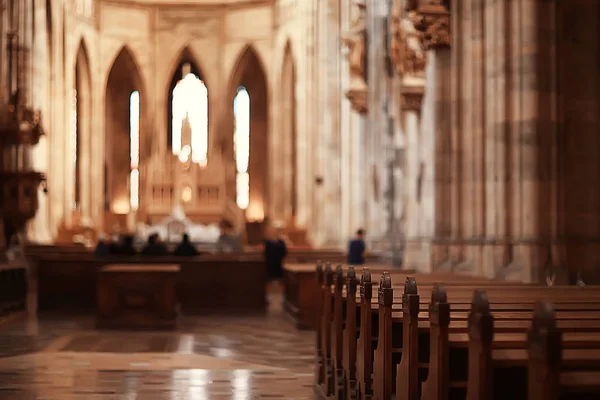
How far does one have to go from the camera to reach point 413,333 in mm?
4879

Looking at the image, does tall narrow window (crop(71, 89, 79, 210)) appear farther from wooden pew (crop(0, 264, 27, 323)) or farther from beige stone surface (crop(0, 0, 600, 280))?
wooden pew (crop(0, 264, 27, 323))

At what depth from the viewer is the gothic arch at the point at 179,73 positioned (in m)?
36.1

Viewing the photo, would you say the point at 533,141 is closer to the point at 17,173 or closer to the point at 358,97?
the point at 358,97

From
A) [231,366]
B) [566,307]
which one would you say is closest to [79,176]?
[231,366]

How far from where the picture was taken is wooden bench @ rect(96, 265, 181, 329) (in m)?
14.0

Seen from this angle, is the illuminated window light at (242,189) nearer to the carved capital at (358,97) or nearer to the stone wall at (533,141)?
the carved capital at (358,97)

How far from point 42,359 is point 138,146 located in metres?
26.9

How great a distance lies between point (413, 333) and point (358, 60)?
15.6m

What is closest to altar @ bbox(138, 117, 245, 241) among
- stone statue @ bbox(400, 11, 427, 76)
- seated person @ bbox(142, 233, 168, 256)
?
seated person @ bbox(142, 233, 168, 256)

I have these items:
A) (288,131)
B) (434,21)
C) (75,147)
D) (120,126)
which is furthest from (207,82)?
(434,21)

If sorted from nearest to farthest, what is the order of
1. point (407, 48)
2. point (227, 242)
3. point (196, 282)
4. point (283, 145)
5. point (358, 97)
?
point (407, 48), point (196, 282), point (358, 97), point (227, 242), point (283, 145)

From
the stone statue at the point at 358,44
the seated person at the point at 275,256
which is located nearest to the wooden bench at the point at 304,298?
the seated person at the point at 275,256

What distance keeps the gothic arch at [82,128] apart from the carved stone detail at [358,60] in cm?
1553

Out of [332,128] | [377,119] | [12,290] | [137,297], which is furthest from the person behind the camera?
[332,128]
